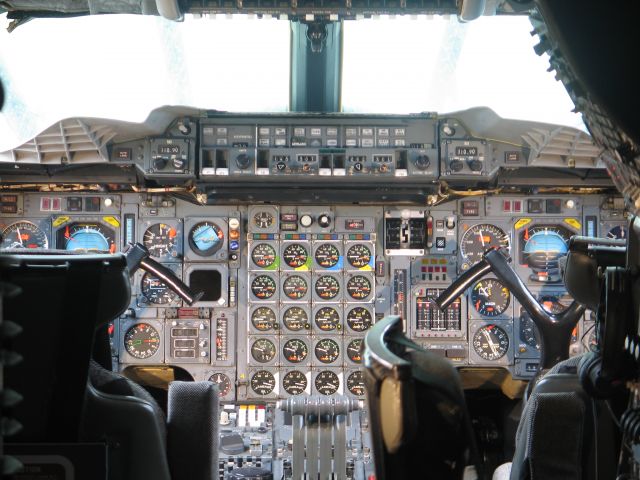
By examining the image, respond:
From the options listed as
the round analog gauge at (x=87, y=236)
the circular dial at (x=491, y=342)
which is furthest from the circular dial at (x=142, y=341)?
the circular dial at (x=491, y=342)

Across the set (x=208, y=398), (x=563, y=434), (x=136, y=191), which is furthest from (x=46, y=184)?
(x=563, y=434)

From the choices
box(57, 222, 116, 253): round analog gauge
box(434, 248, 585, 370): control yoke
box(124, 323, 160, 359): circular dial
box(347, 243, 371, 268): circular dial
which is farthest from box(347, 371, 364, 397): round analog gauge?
box(57, 222, 116, 253): round analog gauge

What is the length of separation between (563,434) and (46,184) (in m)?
5.38

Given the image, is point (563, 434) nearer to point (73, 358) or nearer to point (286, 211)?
point (73, 358)

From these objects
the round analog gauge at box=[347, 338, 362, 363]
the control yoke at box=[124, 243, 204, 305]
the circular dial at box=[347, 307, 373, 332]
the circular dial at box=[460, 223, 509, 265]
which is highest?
the circular dial at box=[460, 223, 509, 265]

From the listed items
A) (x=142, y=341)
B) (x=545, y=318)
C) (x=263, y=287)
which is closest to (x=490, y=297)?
(x=545, y=318)

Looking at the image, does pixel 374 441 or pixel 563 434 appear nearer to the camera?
pixel 374 441

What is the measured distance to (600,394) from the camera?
4.96ft

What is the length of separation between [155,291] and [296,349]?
4.25 ft

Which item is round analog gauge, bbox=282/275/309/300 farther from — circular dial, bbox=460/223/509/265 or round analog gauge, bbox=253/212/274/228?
circular dial, bbox=460/223/509/265

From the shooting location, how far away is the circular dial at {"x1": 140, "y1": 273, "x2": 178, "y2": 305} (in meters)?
6.62

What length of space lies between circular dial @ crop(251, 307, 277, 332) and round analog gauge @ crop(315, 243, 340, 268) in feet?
1.98

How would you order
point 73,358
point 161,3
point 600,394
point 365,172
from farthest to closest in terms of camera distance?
point 365,172
point 161,3
point 73,358
point 600,394

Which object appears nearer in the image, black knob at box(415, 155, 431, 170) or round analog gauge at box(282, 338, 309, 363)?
black knob at box(415, 155, 431, 170)
